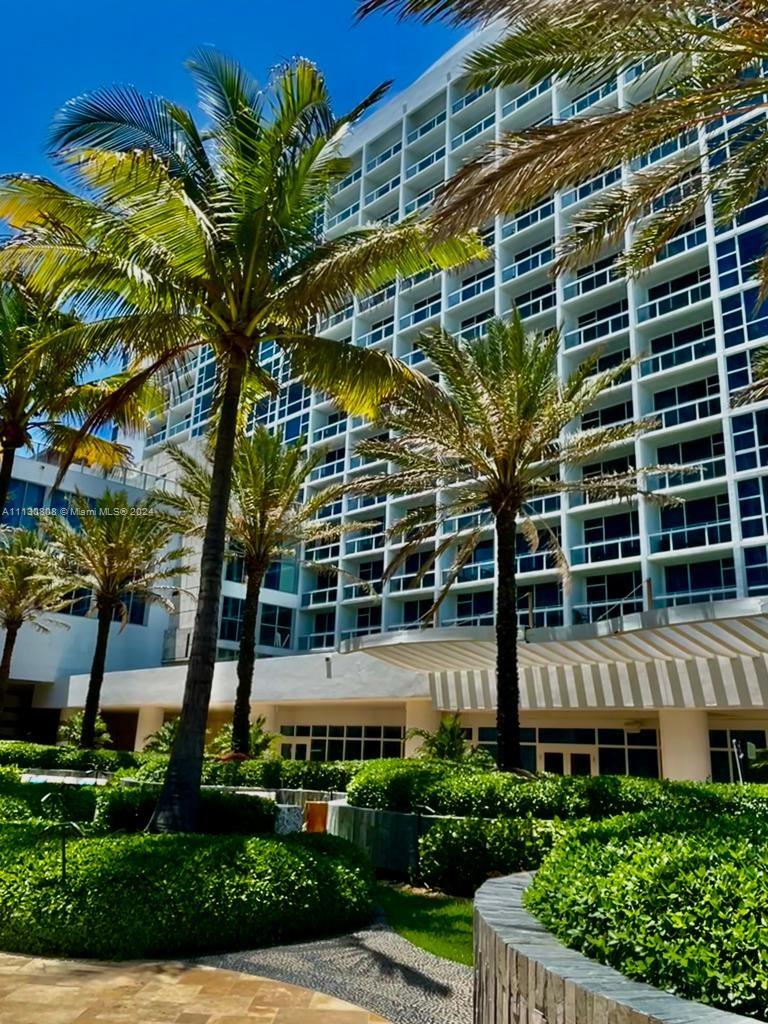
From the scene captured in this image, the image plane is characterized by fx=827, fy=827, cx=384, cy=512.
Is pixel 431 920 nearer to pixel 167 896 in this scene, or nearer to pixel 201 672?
pixel 167 896

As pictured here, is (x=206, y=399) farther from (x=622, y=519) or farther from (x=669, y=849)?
(x=669, y=849)

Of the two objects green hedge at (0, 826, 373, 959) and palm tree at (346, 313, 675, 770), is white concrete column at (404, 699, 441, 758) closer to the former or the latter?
palm tree at (346, 313, 675, 770)

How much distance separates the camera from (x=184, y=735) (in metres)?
10.9

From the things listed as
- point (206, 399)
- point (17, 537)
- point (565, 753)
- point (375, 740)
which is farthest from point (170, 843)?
point (206, 399)

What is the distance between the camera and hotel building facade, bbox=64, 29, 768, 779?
22.8 meters

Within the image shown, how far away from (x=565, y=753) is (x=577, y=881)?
84.6 feet

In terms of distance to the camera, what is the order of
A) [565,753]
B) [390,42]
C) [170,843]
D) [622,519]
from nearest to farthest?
[170,843], [390,42], [565,753], [622,519]

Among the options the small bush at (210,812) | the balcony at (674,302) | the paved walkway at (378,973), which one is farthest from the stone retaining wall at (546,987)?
the balcony at (674,302)

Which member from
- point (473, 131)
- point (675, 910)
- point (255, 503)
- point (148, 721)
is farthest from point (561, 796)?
point (473, 131)

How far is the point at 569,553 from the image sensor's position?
120ft

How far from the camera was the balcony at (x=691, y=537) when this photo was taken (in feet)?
105

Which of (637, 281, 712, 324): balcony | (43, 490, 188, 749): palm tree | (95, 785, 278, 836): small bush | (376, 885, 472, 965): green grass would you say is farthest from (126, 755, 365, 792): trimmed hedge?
(637, 281, 712, 324): balcony

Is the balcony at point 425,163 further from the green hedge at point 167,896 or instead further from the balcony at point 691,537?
the green hedge at point 167,896

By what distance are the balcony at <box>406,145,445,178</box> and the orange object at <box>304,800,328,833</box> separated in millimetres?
44245
